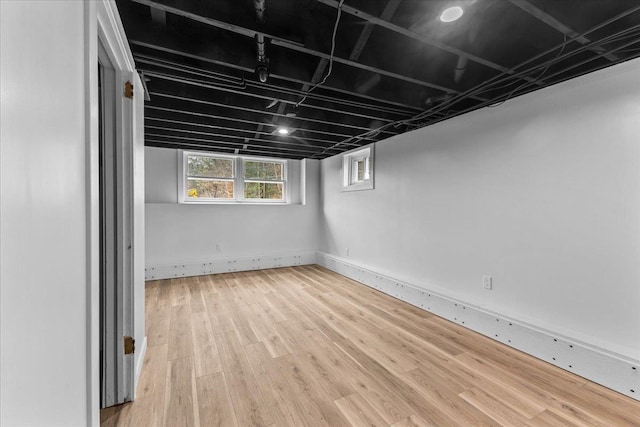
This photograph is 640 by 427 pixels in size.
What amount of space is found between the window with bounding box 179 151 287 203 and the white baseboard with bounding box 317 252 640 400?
3256 mm

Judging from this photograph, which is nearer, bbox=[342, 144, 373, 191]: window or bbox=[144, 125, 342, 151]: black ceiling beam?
bbox=[144, 125, 342, 151]: black ceiling beam

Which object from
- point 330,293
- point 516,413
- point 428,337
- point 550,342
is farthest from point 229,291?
point 550,342

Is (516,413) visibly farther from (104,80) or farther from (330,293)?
(104,80)

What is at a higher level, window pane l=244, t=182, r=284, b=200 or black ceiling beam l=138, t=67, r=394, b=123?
black ceiling beam l=138, t=67, r=394, b=123

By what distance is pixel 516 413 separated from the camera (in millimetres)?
1600

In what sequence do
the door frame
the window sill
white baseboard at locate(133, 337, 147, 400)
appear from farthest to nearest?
the window sill
white baseboard at locate(133, 337, 147, 400)
the door frame

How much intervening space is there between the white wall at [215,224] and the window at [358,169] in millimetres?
971

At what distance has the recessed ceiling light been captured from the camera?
1476 mm

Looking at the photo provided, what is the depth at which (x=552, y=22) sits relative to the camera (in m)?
1.50

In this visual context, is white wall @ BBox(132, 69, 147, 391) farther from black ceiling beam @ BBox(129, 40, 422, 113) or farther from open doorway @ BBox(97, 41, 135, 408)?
black ceiling beam @ BBox(129, 40, 422, 113)

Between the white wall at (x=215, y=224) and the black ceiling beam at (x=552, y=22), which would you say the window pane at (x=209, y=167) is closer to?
the white wall at (x=215, y=224)
